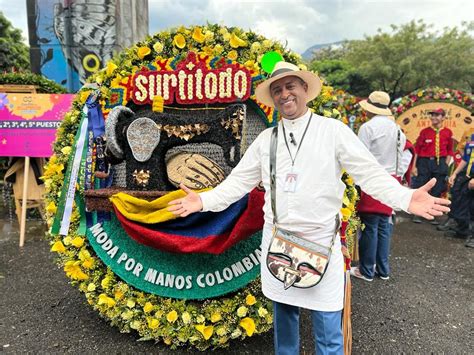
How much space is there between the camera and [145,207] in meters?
2.80

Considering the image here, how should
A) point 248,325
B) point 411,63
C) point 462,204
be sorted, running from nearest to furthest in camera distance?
point 248,325, point 462,204, point 411,63

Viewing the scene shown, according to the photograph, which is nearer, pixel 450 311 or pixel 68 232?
pixel 68 232

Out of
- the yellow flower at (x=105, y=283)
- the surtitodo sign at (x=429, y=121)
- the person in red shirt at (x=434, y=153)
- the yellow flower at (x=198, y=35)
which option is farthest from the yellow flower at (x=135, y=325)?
the surtitodo sign at (x=429, y=121)

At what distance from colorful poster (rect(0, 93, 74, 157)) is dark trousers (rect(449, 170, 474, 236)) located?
621 cm

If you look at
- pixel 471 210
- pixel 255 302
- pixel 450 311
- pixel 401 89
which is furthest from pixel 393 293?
pixel 401 89

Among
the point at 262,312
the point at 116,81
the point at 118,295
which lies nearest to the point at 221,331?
the point at 262,312

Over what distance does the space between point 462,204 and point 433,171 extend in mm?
1040

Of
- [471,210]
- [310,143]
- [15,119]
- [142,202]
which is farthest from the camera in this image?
[471,210]

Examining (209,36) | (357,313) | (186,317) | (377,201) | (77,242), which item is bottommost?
(357,313)

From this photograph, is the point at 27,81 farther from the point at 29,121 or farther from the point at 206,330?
the point at 206,330

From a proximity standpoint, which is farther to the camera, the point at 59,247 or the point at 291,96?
the point at 59,247

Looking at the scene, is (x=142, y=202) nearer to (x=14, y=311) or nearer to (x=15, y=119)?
(x=14, y=311)

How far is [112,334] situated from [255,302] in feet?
4.22

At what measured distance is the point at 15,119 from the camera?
17.5 feet
